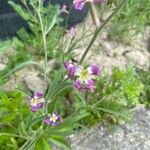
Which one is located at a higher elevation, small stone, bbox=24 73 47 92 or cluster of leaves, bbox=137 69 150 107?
small stone, bbox=24 73 47 92

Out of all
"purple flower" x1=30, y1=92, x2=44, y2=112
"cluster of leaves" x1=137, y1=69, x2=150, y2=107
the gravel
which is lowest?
the gravel

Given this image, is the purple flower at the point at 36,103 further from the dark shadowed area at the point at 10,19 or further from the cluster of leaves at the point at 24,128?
the dark shadowed area at the point at 10,19

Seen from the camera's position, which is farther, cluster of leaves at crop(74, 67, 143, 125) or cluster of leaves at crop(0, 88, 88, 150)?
cluster of leaves at crop(74, 67, 143, 125)

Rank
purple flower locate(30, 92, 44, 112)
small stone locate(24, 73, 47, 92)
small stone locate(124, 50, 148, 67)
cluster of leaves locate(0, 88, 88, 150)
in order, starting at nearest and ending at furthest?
purple flower locate(30, 92, 44, 112), cluster of leaves locate(0, 88, 88, 150), small stone locate(24, 73, 47, 92), small stone locate(124, 50, 148, 67)

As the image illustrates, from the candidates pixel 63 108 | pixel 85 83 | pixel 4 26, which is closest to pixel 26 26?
pixel 4 26

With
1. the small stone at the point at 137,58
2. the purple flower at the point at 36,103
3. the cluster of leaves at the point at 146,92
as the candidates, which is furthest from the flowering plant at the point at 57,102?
the small stone at the point at 137,58

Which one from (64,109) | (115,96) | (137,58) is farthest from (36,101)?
(137,58)

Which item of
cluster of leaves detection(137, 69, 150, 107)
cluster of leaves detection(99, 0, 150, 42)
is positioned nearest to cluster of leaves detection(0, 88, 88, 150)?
cluster of leaves detection(137, 69, 150, 107)

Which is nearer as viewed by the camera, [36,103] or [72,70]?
[72,70]

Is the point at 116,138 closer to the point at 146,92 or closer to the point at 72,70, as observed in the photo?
the point at 146,92

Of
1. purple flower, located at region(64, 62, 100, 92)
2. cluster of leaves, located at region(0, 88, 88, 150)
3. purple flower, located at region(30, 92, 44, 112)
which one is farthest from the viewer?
cluster of leaves, located at region(0, 88, 88, 150)

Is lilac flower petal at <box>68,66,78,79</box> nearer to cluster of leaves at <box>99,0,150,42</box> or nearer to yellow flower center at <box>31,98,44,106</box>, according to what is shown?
yellow flower center at <box>31,98,44,106</box>

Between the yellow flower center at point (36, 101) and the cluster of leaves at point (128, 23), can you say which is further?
the cluster of leaves at point (128, 23)

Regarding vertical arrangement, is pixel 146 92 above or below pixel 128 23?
below
